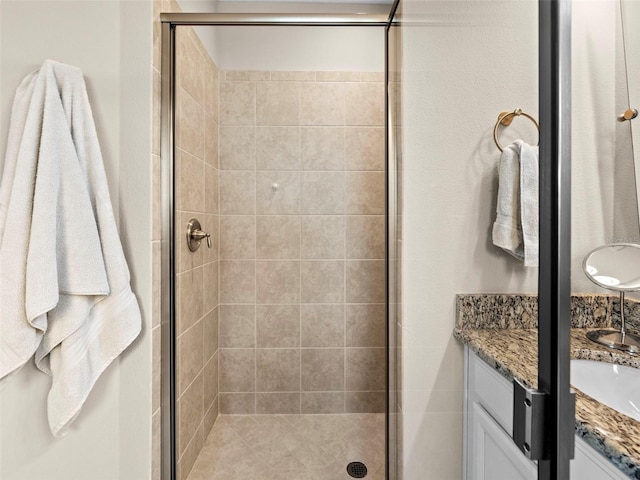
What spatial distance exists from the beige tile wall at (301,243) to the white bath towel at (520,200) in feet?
3.96

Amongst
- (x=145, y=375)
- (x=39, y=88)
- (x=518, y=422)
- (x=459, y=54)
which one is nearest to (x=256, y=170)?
(x=39, y=88)

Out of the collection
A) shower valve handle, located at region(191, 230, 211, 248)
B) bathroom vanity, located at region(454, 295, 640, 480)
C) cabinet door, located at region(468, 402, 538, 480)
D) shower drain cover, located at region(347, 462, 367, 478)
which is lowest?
shower drain cover, located at region(347, 462, 367, 478)

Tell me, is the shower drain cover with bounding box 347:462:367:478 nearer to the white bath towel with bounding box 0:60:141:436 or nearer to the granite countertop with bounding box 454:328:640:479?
the white bath towel with bounding box 0:60:141:436

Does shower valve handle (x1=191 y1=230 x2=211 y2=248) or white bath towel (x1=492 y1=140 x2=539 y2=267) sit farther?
shower valve handle (x1=191 y1=230 x2=211 y2=248)

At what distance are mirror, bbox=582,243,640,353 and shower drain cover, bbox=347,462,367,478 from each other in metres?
1.32

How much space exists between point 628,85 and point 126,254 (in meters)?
1.09

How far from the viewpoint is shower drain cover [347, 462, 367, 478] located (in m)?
1.35

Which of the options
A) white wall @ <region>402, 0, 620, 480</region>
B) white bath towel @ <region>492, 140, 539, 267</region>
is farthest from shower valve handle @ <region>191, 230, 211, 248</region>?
white bath towel @ <region>492, 140, 539, 267</region>

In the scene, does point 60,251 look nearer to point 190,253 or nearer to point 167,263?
point 167,263

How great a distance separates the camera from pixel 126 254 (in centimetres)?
101

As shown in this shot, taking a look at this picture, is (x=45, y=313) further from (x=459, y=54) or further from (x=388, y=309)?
(x=459, y=54)

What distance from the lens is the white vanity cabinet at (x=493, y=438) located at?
377 mm

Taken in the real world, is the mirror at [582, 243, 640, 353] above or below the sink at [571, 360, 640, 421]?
above

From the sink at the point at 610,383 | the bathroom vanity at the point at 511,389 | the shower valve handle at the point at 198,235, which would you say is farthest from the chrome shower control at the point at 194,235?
the sink at the point at 610,383
